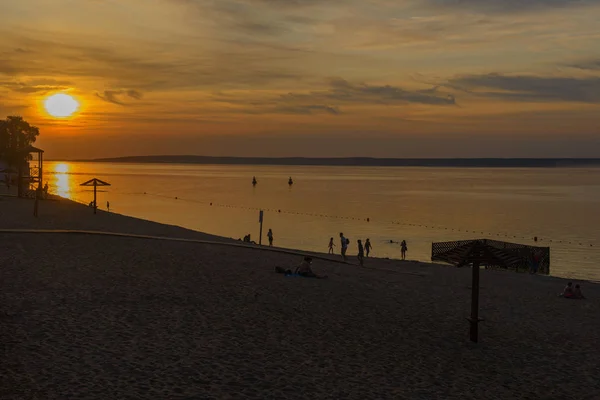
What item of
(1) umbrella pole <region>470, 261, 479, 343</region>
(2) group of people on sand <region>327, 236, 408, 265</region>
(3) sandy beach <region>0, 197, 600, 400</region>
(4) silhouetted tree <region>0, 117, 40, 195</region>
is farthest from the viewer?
(4) silhouetted tree <region>0, 117, 40, 195</region>

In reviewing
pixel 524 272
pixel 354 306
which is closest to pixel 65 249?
pixel 354 306

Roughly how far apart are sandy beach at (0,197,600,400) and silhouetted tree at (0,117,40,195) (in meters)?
54.9

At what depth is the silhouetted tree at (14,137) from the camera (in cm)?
7206

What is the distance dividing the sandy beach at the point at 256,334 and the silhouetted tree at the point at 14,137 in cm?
5489

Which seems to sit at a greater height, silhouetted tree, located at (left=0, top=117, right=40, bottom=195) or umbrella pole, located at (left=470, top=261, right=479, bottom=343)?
silhouetted tree, located at (left=0, top=117, right=40, bottom=195)

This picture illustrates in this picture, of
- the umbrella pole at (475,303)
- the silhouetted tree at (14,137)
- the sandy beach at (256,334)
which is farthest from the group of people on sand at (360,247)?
the silhouetted tree at (14,137)

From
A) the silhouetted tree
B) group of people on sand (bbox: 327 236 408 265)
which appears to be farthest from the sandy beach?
the silhouetted tree

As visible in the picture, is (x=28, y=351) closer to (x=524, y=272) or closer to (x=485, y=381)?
(x=485, y=381)

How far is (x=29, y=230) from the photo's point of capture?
1064 inches

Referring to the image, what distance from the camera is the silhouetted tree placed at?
7206 cm

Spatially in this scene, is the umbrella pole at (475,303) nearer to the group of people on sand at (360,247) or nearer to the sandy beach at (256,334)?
the sandy beach at (256,334)

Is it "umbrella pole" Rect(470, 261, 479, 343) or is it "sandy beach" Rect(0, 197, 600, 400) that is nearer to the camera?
"sandy beach" Rect(0, 197, 600, 400)

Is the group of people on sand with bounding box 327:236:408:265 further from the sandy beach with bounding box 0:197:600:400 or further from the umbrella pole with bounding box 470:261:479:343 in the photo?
the umbrella pole with bounding box 470:261:479:343

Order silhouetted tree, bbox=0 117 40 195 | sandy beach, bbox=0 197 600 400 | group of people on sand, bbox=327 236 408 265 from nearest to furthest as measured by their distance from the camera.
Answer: sandy beach, bbox=0 197 600 400, group of people on sand, bbox=327 236 408 265, silhouetted tree, bbox=0 117 40 195
